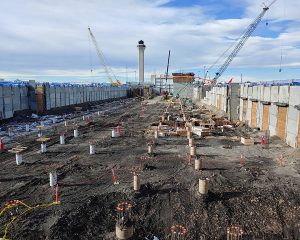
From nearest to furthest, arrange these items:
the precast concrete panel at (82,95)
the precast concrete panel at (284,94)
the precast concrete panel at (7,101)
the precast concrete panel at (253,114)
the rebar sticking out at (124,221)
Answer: the rebar sticking out at (124,221) < the precast concrete panel at (284,94) < the precast concrete panel at (253,114) < the precast concrete panel at (7,101) < the precast concrete panel at (82,95)

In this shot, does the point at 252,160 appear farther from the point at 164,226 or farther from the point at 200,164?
the point at 164,226

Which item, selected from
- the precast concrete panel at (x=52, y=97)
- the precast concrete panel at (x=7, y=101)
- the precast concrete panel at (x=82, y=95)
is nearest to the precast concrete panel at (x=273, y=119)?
the precast concrete panel at (x=7, y=101)

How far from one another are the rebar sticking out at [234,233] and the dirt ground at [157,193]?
219mm

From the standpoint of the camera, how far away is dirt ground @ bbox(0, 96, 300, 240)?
10.1 m

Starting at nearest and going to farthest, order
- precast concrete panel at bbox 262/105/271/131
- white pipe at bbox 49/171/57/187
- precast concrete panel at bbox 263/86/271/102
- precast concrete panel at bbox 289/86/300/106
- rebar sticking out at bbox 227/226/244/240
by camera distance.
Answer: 1. rebar sticking out at bbox 227/226/244/240
2. white pipe at bbox 49/171/57/187
3. precast concrete panel at bbox 289/86/300/106
4. precast concrete panel at bbox 263/86/271/102
5. precast concrete panel at bbox 262/105/271/131

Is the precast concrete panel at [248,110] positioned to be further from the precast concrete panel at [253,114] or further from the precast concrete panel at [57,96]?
the precast concrete panel at [57,96]

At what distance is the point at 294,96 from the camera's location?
70.2ft

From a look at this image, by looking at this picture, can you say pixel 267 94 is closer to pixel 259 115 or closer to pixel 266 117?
pixel 266 117

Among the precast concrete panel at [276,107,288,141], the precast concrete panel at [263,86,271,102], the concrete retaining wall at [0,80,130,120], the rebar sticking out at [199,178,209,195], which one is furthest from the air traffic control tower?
the rebar sticking out at [199,178,209,195]

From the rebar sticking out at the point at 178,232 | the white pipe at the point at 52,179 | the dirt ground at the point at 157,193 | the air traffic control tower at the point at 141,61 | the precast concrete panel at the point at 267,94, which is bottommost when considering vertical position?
the rebar sticking out at the point at 178,232

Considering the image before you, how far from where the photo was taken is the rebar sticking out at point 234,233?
9.44m

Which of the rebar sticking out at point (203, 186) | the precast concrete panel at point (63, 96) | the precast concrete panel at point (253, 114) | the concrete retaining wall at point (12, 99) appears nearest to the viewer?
the rebar sticking out at point (203, 186)

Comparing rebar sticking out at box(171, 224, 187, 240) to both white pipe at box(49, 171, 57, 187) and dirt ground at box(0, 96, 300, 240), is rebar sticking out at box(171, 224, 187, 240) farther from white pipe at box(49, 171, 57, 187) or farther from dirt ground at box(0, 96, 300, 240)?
white pipe at box(49, 171, 57, 187)

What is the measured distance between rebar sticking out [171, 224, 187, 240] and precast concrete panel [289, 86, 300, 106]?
1484cm
